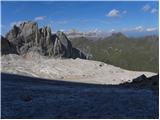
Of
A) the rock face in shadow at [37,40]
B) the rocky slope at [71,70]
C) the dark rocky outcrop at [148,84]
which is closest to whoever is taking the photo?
the dark rocky outcrop at [148,84]

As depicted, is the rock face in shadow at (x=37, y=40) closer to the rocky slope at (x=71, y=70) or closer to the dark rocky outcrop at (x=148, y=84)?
the rocky slope at (x=71, y=70)

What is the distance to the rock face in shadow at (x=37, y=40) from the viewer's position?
484 feet

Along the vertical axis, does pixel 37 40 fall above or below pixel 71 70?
above

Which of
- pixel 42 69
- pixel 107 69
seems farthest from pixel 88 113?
pixel 107 69

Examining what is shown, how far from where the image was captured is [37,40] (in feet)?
545

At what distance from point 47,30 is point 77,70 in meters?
111

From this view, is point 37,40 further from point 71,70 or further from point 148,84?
point 148,84

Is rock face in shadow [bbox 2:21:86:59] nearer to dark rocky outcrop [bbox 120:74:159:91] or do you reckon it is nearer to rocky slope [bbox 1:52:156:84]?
rocky slope [bbox 1:52:156:84]

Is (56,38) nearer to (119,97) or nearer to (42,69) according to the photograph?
(42,69)

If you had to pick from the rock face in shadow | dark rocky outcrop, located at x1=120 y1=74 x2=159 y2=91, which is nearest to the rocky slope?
dark rocky outcrop, located at x1=120 y1=74 x2=159 y2=91

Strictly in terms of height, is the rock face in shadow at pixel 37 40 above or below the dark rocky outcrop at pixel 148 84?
above

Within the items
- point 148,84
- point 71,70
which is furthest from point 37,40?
point 148,84

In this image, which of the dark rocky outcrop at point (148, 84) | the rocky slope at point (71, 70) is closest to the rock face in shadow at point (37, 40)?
the rocky slope at point (71, 70)

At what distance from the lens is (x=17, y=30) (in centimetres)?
15700
